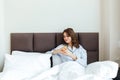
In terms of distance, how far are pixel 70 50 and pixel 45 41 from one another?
0.38 m

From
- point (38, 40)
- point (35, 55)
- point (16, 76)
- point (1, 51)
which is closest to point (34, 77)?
point (16, 76)

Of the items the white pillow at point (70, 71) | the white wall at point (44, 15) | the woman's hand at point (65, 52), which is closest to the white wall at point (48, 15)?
the white wall at point (44, 15)

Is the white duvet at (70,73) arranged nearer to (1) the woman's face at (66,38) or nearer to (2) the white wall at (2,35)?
(1) the woman's face at (66,38)

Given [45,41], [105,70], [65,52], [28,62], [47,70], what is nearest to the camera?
[105,70]

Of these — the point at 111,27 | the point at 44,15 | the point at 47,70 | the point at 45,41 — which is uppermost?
the point at 44,15

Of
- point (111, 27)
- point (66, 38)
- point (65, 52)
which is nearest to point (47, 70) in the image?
point (65, 52)

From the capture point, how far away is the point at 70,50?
9.25 ft

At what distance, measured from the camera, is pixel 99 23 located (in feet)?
10.1

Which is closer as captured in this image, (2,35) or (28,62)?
(28,62)

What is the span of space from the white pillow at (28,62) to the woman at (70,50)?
0.57ft

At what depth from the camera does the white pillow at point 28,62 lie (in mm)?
2522

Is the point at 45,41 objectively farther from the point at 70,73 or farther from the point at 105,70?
the point at 105,70

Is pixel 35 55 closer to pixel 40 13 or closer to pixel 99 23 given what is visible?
pixel 40 13

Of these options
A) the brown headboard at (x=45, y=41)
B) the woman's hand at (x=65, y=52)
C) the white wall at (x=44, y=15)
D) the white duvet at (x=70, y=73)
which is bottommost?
the white duvet at (x=70, y=73)
